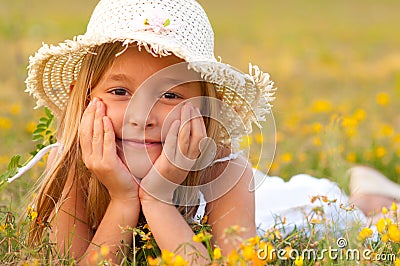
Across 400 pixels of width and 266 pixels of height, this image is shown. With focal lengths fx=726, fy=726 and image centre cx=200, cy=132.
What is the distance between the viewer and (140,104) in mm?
2910

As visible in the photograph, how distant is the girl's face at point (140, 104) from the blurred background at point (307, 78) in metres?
0.66

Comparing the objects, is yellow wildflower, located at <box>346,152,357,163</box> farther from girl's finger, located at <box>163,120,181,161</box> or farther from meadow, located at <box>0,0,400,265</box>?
girl's finger, located at <box>163,120,181,161</box>

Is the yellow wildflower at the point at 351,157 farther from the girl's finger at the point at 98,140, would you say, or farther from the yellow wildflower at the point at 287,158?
the girl's finger at the point at 98,140

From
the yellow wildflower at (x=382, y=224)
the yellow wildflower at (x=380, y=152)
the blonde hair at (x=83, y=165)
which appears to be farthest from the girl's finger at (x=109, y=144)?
the yellow wildflower at (x=380, y=152)

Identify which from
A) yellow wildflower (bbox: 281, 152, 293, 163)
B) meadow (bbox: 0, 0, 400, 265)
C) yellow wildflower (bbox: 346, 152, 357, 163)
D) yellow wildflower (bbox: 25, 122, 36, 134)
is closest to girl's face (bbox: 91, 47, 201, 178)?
meadow (bbox: 0, 0, 400, 265)

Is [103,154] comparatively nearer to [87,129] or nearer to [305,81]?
[87,129]

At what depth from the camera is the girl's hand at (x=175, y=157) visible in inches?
113

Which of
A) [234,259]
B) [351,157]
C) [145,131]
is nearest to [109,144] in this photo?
[145,131]

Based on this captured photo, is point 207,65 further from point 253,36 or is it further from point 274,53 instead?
point 253,36

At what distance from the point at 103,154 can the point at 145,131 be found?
194mm

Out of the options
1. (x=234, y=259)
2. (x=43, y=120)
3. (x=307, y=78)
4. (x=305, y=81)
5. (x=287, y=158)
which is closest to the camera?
(x=234, y=259)

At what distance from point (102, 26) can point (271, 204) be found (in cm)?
187

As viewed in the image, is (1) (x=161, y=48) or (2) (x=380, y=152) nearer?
(1) (x=161, y=48)

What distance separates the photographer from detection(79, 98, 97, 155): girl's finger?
9.57 feet
